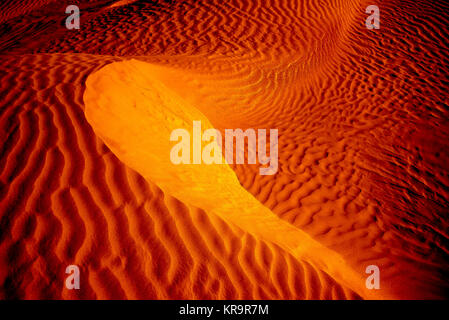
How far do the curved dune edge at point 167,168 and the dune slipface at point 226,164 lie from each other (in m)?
0.03

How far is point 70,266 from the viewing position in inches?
81.7

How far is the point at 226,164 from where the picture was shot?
5.05 meters

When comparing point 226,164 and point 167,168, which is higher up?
point 226,164

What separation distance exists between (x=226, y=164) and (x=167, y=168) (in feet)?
6.32

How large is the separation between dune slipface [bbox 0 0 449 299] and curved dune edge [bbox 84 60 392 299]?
0.03 meters

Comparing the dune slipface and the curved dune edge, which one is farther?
the curved dune edge

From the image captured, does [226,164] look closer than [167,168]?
No

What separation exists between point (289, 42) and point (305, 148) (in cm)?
426

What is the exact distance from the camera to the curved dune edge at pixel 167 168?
2902 mm

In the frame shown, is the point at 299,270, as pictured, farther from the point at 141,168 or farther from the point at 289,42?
the point at 289,42

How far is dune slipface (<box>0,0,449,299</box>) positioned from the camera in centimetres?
228

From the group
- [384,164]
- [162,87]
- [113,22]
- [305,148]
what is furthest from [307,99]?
[113,22]

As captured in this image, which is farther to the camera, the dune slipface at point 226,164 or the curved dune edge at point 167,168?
the curved dune edge at point 167,168

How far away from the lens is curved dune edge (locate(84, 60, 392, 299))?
2902mm
